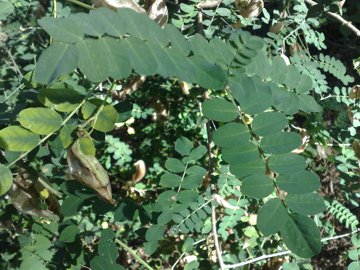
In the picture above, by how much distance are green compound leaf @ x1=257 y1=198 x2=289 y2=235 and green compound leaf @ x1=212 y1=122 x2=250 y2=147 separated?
13 centimetres

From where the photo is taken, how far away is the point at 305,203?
3.37 feet

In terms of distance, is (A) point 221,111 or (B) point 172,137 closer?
(A) point 221,111

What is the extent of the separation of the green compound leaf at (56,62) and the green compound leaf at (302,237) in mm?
455

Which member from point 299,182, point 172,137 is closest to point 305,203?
point 299,182

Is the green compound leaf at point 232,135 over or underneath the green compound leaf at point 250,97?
underneath

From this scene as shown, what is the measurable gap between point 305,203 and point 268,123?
6.5 inches

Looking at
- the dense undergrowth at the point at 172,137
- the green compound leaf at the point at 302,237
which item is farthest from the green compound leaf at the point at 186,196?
the green compound leaf at the point at 302,237

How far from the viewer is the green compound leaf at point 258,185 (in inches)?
41.9

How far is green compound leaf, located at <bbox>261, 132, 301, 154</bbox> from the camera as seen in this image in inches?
42.2

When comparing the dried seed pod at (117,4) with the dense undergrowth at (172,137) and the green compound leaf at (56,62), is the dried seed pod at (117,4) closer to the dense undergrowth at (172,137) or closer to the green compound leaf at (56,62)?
the dense undergrowth at (172,137)

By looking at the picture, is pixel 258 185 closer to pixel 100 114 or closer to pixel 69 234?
pixel 100 114

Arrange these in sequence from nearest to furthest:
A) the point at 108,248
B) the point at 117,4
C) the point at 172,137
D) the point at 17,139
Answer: the point at 17,139
the point at 117,4
the point at 108,248
the point at 172,137

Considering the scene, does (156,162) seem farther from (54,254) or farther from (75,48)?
(75,48)

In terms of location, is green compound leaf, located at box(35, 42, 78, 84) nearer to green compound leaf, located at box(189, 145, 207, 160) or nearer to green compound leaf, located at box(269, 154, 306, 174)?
green compound leaf, located at box(269, 154, 306, 174)
